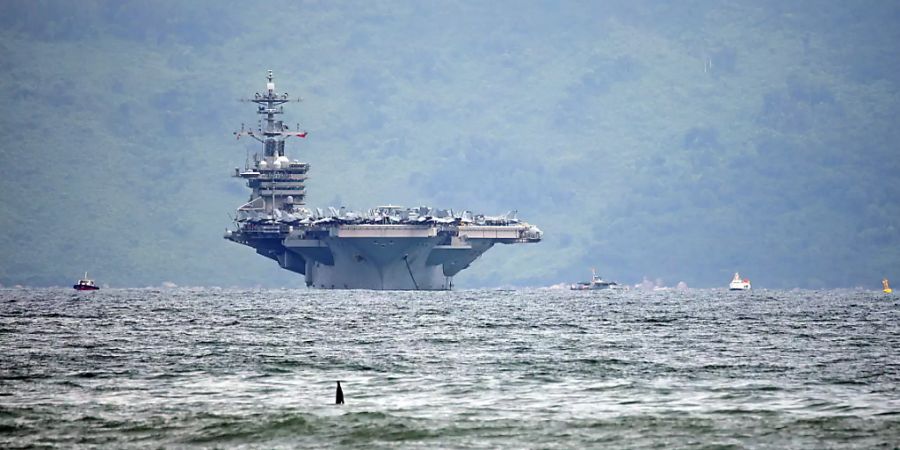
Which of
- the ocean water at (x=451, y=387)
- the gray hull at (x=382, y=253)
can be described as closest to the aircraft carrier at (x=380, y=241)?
the gray hull at (x=382, y=253)

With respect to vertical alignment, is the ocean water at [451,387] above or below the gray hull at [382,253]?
below

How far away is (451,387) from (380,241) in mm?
102776

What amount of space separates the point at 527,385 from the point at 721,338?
73.5 ft

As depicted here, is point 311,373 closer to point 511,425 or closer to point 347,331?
point 511,425

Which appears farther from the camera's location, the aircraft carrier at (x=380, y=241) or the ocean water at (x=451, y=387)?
the aircraft carrier at (x=380, y=241)

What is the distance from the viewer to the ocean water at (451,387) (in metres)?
29.8

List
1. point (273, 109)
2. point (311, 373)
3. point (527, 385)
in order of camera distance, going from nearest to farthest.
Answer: point (527, 385)
point (311, 373)
point (273, 109)

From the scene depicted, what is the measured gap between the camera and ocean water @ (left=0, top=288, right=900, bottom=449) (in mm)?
29844

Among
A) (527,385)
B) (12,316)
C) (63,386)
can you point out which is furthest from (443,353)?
(12,316)

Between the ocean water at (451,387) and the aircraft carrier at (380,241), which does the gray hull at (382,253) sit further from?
the ocean water at (451,387)

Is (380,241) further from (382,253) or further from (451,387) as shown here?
(451,387)

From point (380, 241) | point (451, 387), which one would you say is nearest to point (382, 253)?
point (380, 241)

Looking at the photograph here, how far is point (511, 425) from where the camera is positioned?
30984mm

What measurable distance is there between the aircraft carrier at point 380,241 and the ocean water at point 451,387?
71.9 m
